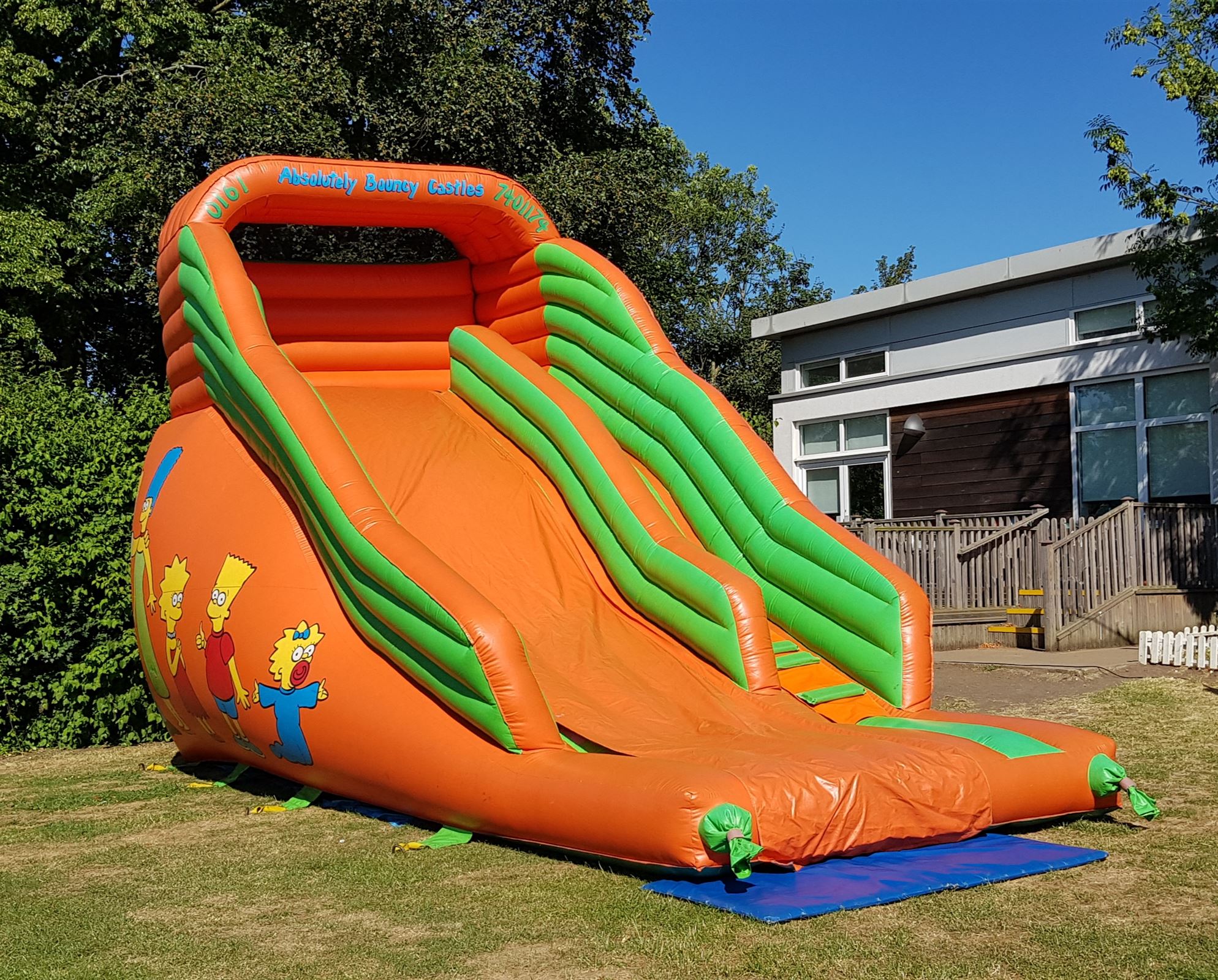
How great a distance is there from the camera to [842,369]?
19156 mm

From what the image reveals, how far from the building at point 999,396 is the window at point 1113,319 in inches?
0.7

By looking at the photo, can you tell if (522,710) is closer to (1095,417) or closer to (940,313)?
(1095,417)

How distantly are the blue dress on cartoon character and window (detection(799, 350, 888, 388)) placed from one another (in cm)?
1321

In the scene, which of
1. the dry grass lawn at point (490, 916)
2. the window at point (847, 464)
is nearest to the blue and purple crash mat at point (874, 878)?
the dry grass lawn at point (490, 916)

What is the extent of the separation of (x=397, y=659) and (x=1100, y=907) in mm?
3348

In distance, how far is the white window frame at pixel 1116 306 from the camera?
1520 cm

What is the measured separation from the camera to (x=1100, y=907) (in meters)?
4.70

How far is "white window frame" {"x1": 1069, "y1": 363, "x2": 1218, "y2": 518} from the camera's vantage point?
48.3 ft

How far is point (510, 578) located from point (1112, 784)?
11.6ft

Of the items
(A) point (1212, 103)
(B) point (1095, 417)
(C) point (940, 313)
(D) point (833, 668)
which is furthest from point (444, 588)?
(C) point (940, 313)

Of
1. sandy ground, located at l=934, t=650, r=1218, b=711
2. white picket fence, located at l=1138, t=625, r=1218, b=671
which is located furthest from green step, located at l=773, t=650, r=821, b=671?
white picket fence, located at l=1138, t=625, r=1218, b=671

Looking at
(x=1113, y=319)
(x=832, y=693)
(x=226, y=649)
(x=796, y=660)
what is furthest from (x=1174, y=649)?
(x=226, y=649)

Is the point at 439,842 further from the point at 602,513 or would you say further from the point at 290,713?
the point at 602,513

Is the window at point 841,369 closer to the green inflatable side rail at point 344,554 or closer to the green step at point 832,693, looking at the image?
the green step at point 832,693
